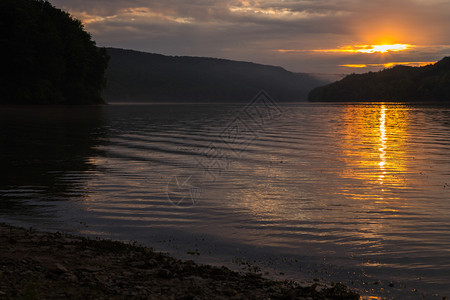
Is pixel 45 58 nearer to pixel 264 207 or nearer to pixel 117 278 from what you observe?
pixel 264 207

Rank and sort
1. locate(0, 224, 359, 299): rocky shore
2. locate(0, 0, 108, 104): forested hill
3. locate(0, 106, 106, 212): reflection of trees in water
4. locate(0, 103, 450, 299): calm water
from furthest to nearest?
locate(0, 0, 108, 104): forested hill < locate(0, 106, 106, 212): reflection of trees in water < locate(0, 103, 450, 299): calm water < locate(0, 224, 359, 299): rocky shore

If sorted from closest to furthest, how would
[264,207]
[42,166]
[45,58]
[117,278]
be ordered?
[117,278] → [264,207] → [42,166] → [45,58]

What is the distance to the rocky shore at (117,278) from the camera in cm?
704

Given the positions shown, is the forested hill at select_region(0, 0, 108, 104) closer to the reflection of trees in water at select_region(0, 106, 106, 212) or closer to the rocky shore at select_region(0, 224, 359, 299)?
the reflection of trees in water at select_region(0, 106, 106, 212)

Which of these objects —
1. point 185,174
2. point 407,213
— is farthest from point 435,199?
point 185,174

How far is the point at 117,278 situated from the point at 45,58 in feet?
356

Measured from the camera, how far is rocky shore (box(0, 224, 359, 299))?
23.1ft

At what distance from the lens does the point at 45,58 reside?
106 meters

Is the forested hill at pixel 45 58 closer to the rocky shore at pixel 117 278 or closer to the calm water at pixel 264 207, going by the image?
the calm water at pixel 264 207

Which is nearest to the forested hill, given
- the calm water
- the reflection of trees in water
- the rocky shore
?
the reflection of trees in water

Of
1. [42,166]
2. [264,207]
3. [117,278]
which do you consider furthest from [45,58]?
[117,278]

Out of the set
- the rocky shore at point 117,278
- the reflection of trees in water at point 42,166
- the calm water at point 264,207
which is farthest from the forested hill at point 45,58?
the rocky shore at point 117,278

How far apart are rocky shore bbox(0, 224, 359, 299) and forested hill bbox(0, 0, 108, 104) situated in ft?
323

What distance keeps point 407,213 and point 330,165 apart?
10.0 meters
